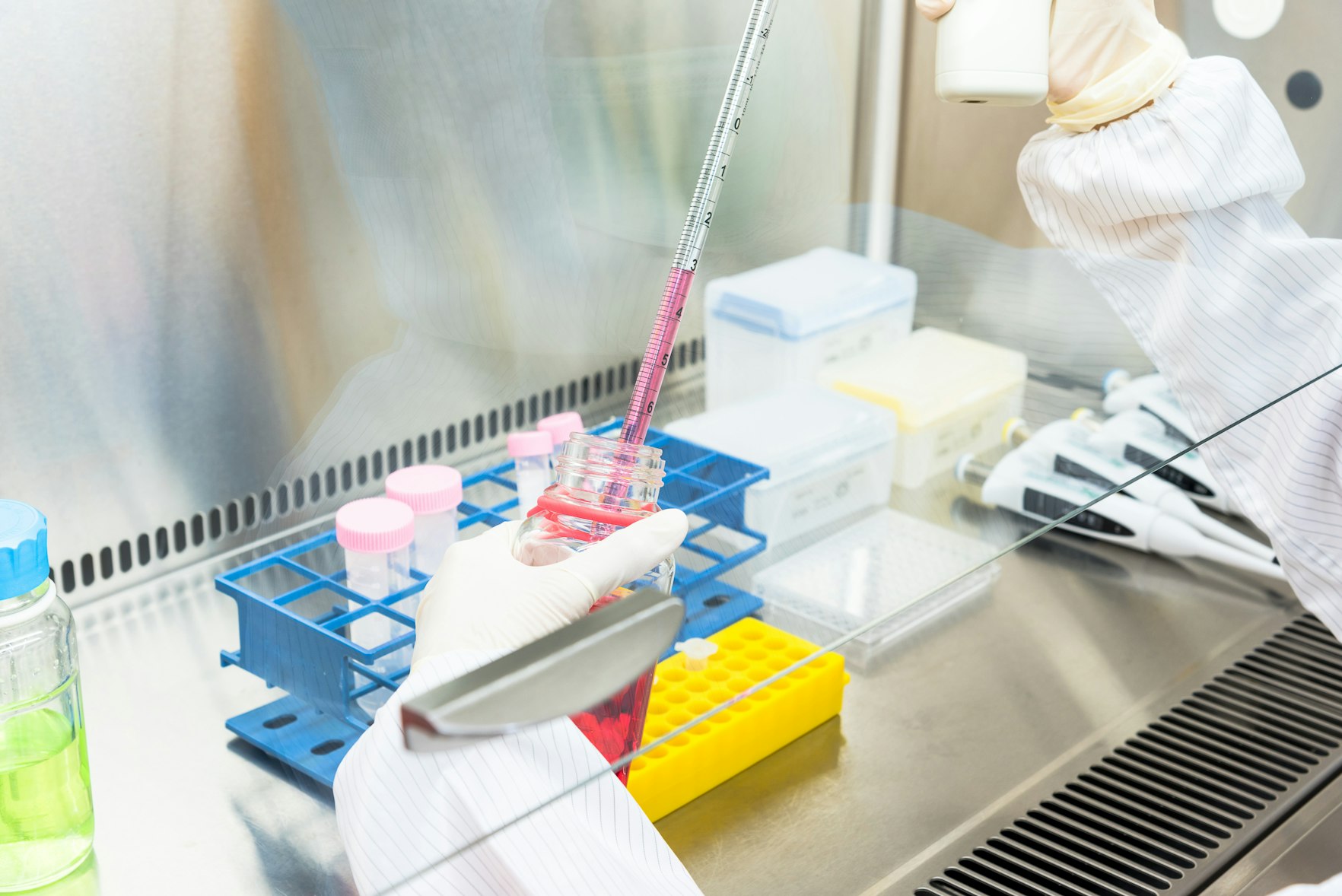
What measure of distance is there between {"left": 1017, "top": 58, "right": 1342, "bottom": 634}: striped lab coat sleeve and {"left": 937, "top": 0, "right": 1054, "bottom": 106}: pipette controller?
0.08 m

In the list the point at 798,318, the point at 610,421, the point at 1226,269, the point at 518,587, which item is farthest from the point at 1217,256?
the point at 518,587

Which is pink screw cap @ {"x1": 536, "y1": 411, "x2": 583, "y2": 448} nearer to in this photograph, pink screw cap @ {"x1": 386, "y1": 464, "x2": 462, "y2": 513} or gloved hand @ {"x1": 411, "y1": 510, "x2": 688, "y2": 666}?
pink screw cap @ {"x1": 386, "y1": 464, "x2": 462, "y2": 513}

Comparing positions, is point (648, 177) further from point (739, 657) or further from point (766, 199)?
point (739, 657)

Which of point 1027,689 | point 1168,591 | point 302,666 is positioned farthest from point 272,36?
point 1168,591

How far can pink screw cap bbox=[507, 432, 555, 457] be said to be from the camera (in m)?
0.91

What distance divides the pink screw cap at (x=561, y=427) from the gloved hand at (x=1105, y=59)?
0.40m

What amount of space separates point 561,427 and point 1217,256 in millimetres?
502

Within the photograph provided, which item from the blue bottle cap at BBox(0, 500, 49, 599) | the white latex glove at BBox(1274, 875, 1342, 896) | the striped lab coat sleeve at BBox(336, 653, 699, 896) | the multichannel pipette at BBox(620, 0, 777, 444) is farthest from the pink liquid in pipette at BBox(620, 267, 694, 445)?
the white latex glove at BBox(1274, 875, 1342, 896)

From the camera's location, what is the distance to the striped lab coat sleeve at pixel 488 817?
1.87 ft

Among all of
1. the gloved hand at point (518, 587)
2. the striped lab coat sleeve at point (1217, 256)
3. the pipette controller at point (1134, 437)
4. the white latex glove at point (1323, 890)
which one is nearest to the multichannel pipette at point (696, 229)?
the gloved hand at point (518, 587)

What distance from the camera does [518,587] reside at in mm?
638

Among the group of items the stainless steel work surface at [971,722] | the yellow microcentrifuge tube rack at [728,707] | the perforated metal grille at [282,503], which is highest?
the perforated metal grille at [282,503]

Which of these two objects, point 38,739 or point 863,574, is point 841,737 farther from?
point 38,739

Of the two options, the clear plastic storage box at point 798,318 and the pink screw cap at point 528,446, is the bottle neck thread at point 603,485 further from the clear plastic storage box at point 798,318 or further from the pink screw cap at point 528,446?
the clear plastic storage box at point 798,318
